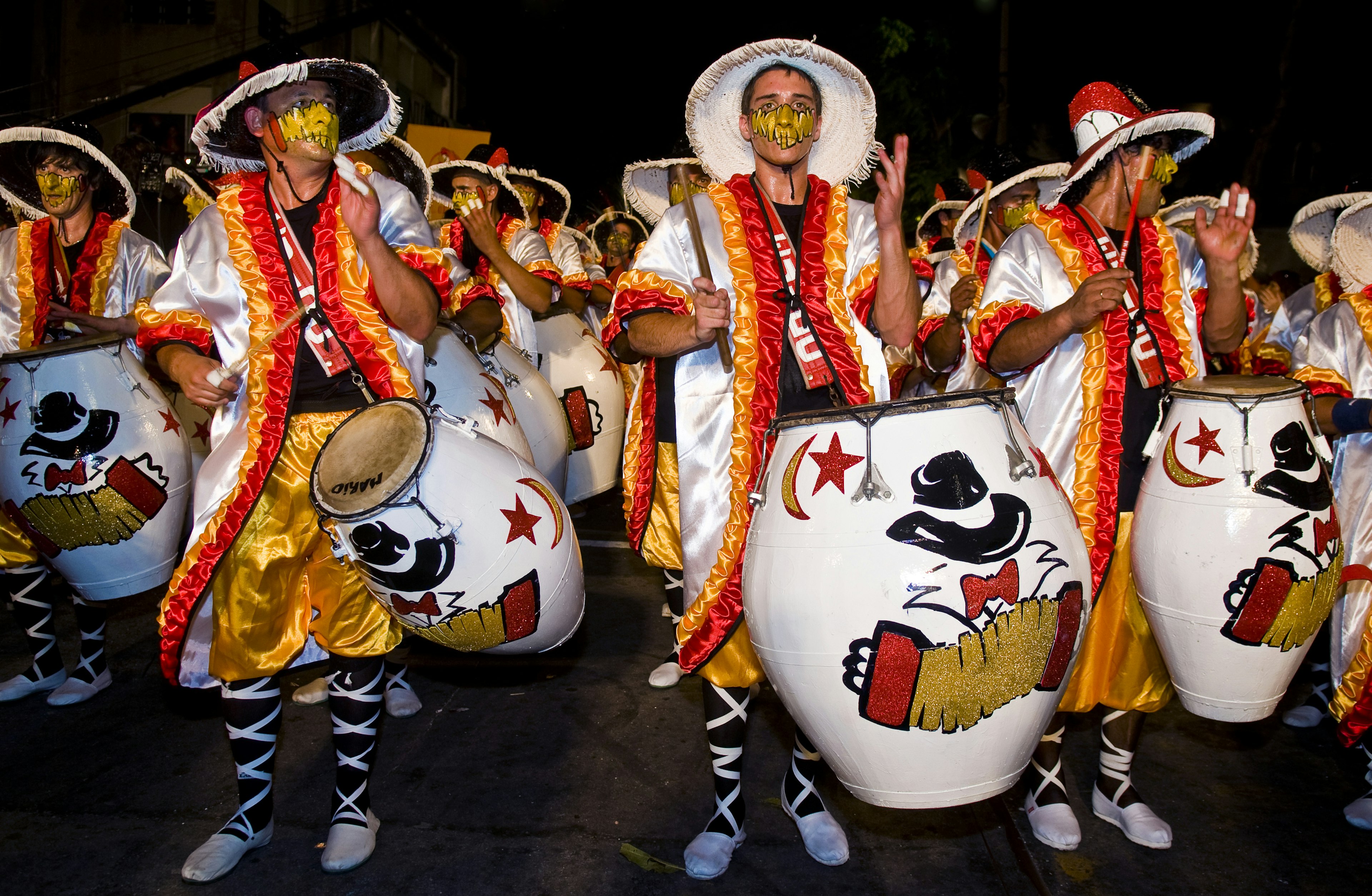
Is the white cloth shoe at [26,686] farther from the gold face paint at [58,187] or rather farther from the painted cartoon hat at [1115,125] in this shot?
the painted cartoon hat at [1115,125]

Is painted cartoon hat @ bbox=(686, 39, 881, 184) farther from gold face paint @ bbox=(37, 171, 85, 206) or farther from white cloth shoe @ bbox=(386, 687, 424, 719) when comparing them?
gold face paint @ bbox=(37, 171, 85, 206)

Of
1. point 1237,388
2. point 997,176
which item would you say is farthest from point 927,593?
point 997,176

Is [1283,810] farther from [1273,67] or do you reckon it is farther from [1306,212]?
[1273,67]

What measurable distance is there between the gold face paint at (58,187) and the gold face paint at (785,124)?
3185mm

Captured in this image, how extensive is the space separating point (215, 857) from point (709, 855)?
1.31 m

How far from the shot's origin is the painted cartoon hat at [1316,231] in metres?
3.70

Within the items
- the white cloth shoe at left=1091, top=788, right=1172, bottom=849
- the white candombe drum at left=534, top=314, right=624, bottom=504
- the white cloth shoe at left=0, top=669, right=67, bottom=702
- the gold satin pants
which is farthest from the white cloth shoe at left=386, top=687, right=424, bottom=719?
the white cloth shoe at left=1091, top=788, right=1172, bottom=849

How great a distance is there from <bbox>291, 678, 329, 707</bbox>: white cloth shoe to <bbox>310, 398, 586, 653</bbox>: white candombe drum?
5.75 feet

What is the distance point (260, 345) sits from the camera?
8.75 feet

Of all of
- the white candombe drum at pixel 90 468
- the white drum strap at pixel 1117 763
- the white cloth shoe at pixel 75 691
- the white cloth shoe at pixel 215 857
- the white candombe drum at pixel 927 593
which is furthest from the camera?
the white cloth shoe at pixel 75 691

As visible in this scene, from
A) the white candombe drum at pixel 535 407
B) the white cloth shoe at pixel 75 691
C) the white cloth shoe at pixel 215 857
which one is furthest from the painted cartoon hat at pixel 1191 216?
the white cloth shoe at pixel 75 691

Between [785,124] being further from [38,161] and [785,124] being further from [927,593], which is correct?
[38,161]

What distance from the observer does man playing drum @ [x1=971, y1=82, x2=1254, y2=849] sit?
2.76 metres

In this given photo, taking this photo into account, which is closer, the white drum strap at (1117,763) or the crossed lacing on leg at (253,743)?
the crossed lacing on leg at (253,743)
